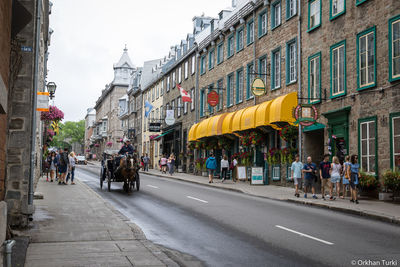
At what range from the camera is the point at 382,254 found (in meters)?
7.55

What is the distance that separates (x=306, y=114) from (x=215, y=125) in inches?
506

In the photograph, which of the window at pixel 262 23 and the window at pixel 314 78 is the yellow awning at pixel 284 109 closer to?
the window at pixel 314 78

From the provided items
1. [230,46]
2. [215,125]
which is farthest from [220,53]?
[215,125]

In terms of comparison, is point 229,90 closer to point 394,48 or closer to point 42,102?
Result: point 394,48

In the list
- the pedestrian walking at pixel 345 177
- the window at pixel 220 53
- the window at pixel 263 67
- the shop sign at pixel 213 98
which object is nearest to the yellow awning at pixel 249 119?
the window at pixel 263 67

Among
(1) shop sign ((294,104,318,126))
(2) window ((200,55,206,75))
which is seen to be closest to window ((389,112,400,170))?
(1) shop sign ((294,104,318,126))

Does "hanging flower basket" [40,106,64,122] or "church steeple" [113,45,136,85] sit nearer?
"hanging flower basket" [40,106,64,122]

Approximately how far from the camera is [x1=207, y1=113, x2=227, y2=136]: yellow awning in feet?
104

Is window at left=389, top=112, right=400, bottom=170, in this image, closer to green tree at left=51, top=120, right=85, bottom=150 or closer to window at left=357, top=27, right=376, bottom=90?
window at left=357, top=27, right=376, bottom=90

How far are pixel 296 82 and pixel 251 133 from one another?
451 centimetres

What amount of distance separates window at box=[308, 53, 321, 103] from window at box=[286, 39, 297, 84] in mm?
1553

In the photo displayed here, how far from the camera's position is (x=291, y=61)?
2486cm

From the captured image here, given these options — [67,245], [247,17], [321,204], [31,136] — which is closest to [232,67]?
[247,17]

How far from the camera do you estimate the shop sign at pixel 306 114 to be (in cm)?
2008
